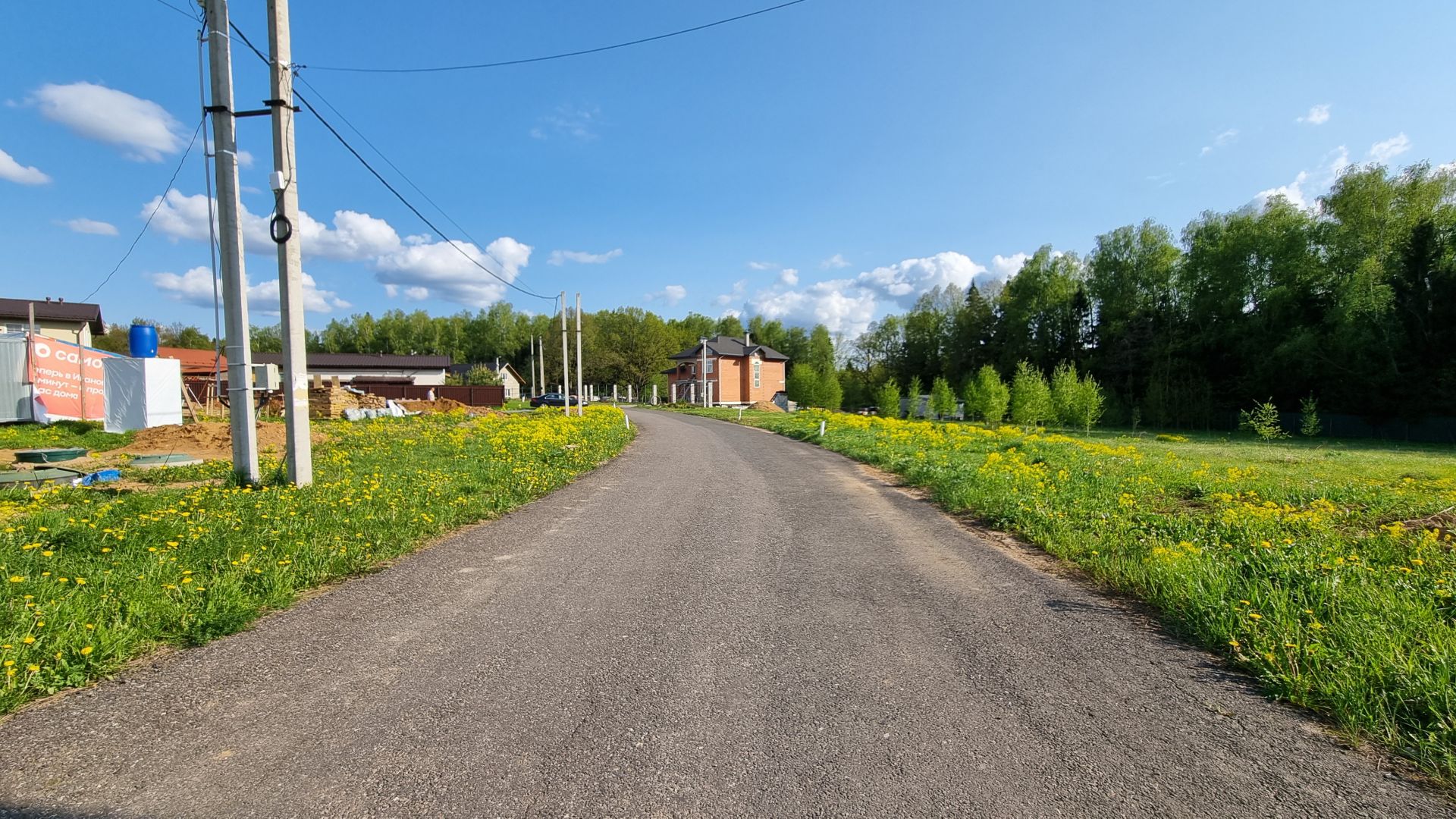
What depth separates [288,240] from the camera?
8.63 meters

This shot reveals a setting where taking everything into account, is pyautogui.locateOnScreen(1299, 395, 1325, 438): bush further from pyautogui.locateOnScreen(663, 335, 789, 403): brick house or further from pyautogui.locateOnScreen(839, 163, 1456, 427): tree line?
pyautogui.locateOnScreen(663, 335, 789, 403): brick house

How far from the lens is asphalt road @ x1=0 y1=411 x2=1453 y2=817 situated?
2.57 meters

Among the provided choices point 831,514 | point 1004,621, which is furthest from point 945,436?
point 1004,621

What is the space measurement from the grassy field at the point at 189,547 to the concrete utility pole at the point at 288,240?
2.18 ft

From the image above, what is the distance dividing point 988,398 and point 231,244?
4187cm

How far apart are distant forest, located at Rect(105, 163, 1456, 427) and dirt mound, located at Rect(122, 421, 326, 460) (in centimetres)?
3975

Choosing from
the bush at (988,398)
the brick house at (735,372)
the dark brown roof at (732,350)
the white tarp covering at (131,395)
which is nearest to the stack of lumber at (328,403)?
the white tarp covering at (131,395)

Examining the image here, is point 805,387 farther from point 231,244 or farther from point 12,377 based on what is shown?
point 231,244

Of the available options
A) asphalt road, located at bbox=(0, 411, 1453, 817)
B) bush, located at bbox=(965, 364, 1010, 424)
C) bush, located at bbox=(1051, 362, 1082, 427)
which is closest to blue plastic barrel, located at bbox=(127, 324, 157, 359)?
asphalt road, located at bbox=(0, 411, 1453, 817)

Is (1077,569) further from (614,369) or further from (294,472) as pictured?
(614,369)

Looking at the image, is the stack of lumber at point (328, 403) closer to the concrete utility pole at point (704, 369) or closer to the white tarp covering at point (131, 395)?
the white tarp covering at point (131, 395)

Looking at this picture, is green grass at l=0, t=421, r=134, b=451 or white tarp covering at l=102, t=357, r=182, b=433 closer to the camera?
green grass at l=0, t=421, r=134, b=451

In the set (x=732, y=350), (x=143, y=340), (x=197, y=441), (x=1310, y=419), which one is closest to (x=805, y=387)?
(x=732, y=350)

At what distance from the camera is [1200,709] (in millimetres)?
3387
